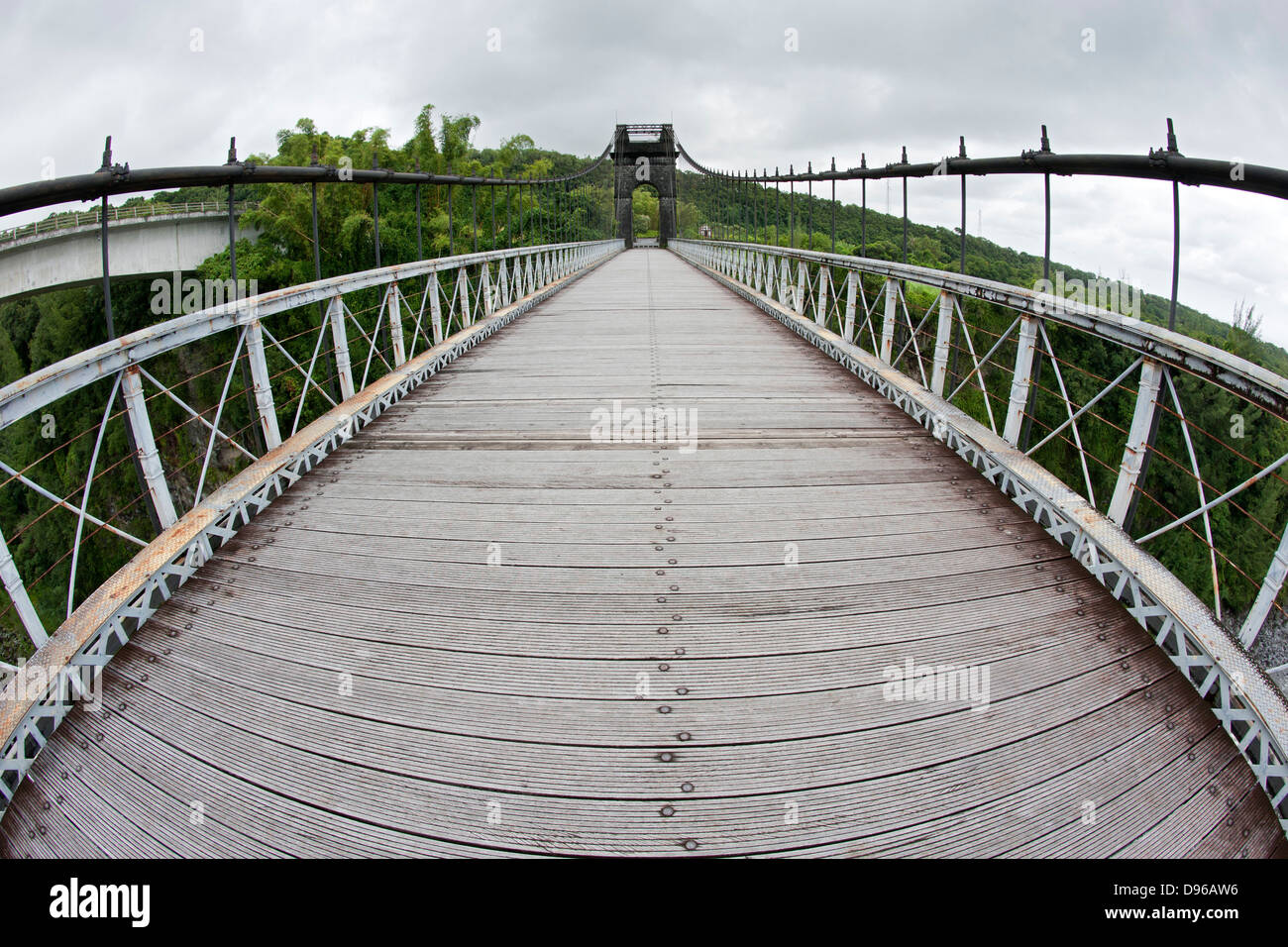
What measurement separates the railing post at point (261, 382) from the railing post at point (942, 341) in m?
3.55

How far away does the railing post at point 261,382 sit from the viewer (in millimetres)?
3451

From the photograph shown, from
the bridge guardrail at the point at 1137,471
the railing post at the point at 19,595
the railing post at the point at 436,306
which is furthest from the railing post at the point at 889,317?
the railing post at the point at 19,595

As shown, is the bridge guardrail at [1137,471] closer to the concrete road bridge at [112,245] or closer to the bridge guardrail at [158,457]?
the bridge guardrail at [158,457]

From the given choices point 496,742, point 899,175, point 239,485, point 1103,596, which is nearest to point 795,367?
point 899,175

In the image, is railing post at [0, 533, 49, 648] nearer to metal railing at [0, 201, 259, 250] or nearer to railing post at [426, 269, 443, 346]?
railing post at [426, 269, 443, 346]

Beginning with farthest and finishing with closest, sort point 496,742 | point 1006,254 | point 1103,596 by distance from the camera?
point 1006,254
point 1103,596
point 496,742

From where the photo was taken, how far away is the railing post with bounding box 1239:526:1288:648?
6.48 feet

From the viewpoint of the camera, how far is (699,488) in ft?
11.5

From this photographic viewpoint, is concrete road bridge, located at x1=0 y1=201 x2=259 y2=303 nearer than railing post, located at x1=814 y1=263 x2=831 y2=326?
No

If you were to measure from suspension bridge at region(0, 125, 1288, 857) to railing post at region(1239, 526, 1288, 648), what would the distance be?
0.6 inches

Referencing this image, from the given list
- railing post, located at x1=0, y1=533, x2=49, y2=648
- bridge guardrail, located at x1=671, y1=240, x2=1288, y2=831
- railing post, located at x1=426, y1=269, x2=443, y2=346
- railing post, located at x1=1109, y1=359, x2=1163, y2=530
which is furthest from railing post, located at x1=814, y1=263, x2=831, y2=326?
railing post, located at x1=0, y1=533, x2=49, y2=648
